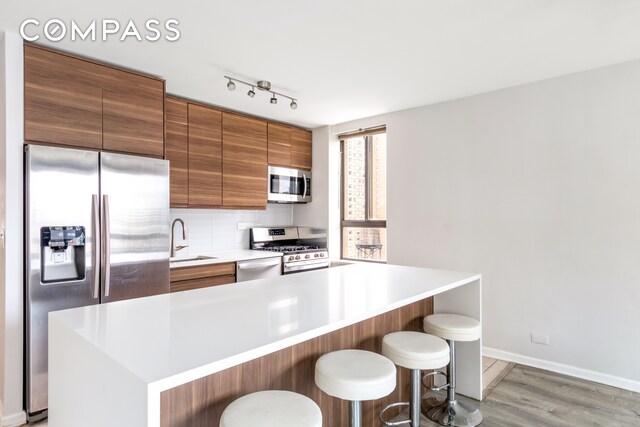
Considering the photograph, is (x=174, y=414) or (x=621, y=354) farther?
(x=621, y=354)

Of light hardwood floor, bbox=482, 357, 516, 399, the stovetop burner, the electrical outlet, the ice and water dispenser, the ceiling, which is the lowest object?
light hardwood floor, bbox=482, 357, 516, 399

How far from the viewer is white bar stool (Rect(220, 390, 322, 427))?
3.83ft

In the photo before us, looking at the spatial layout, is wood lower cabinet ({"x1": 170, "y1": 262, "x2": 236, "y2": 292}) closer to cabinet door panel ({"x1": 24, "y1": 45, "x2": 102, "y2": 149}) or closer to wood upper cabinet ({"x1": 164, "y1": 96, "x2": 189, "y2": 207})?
wood upper cabinet ({"x1": 164, "y1": 96, "x2": 189, "y2": 207})

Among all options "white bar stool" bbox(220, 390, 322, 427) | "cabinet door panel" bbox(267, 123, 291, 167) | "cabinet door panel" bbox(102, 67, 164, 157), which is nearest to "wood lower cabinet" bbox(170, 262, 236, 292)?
Result: "cabinet door panel" bbox(102, 67, 164, 157)

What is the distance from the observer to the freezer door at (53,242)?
2359mm

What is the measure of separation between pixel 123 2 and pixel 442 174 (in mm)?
3074

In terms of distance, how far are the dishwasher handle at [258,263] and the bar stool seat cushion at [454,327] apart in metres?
1.91

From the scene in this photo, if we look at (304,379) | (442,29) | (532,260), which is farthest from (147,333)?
(532,260)

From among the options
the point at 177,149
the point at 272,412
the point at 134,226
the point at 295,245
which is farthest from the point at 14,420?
the point at 295,245

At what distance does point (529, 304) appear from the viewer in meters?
3.31

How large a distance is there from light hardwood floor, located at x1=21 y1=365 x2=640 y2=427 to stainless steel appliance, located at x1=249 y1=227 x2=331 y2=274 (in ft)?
7.44

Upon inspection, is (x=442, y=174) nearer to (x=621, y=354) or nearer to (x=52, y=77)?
(x=621, y=354)

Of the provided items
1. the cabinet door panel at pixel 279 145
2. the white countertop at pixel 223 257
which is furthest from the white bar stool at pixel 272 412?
the cabinet door panel at pixel 279 145

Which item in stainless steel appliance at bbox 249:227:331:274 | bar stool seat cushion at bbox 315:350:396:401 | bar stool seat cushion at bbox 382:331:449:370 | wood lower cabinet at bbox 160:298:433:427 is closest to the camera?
wood lower cabinet at bbox 160:298:433:427
